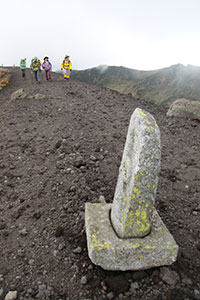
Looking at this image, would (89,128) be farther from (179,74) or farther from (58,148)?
(179,74)

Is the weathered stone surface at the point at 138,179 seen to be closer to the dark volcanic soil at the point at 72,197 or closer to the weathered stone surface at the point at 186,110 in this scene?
the dark volcanic soil at the point at 72,197

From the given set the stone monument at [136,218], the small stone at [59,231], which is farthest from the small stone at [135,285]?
the small stone at [59,231]

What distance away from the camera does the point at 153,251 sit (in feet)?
13.3

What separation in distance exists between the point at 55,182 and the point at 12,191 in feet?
4.61

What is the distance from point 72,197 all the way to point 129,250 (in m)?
2.54

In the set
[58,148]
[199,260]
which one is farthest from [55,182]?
[199,260]

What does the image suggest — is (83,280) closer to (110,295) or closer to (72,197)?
(110,295)

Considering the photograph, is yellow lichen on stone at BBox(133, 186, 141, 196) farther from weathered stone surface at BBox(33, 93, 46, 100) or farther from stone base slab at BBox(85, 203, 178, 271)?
weathered stone surface at BBox(33, 93, 46, 100)

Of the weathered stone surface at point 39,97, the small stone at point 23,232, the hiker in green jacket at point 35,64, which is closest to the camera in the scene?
the small stone at point 23,232

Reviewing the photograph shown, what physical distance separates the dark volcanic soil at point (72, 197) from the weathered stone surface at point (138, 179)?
0.92 metres

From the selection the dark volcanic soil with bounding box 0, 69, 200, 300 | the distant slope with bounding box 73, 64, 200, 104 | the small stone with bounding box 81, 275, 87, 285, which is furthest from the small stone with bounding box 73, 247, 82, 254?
the distant slope with bounding box 73, 64, 200, 104

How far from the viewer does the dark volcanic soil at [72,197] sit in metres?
4.11

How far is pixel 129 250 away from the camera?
397 centimetres

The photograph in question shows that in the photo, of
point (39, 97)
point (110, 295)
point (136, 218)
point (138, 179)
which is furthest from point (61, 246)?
point (39, 97)
